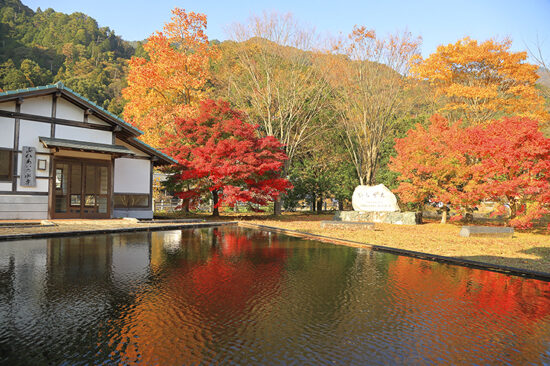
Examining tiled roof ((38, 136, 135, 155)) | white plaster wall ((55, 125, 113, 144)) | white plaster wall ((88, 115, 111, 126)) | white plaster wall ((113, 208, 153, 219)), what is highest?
white plaster wall ((88, 115, 111, 126))

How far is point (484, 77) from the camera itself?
2338 cm

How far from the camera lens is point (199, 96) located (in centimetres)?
2761

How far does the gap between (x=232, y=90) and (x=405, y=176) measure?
14.1m

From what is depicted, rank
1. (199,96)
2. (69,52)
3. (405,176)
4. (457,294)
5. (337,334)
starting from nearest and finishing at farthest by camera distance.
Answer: (337,334) < (457,294) < (405,176) < (199,96) < (69,52)

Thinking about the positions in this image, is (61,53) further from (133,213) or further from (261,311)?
(261,311)

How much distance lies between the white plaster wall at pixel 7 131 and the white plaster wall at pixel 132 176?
459 cm

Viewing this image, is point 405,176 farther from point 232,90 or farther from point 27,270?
point 27,270

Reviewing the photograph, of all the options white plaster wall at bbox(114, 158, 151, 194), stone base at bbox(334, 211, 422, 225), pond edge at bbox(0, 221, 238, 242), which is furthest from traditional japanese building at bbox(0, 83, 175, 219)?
stone base at bbox(334, 211, 422, 225)

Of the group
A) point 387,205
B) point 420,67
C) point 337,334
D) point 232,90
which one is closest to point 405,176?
point 387,205

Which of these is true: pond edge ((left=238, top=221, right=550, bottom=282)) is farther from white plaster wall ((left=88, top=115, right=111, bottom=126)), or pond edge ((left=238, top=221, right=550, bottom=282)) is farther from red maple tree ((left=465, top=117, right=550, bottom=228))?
white plaster wall ((left=88, top=115, right=111, bottom=126))

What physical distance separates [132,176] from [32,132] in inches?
192

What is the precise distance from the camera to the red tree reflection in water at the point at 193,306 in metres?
3.67

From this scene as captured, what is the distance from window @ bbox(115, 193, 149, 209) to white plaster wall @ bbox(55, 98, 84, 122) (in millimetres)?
4134

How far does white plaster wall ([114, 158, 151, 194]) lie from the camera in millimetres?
19078
